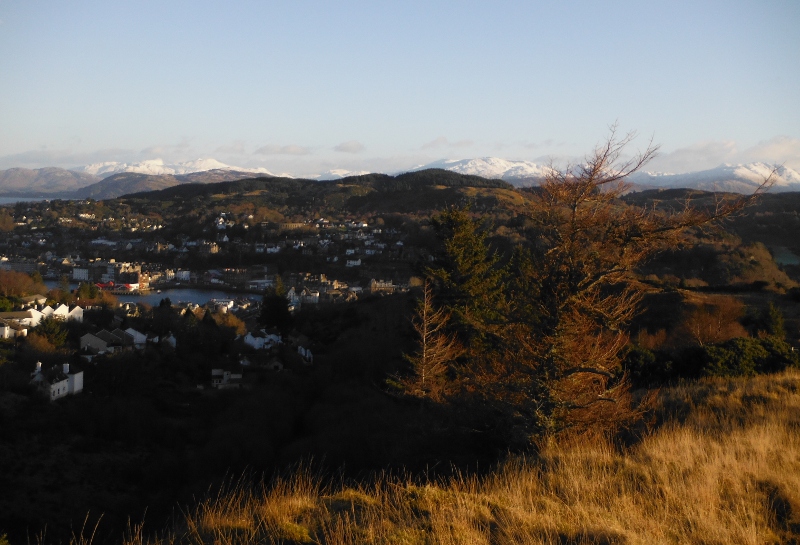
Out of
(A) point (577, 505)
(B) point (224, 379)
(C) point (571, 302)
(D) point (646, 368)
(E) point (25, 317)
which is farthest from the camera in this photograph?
(E) point (25, 317)

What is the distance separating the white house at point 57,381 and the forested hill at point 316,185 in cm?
5636

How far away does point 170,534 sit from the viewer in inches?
109

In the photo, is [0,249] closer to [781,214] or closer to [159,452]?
[159,452]

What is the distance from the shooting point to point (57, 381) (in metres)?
13.6

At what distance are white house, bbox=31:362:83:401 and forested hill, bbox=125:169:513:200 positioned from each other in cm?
5636

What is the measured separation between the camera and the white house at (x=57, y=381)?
13.4m

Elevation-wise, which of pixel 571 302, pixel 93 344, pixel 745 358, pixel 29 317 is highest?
pixel 571 302

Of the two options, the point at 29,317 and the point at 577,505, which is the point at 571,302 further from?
the point at 29,317

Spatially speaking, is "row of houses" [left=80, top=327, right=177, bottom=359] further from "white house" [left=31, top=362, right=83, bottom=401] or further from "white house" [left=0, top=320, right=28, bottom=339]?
"white house" [left=31, top=362, right=83, bottom=401]

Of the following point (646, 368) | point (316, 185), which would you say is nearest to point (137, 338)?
point (646, 368)

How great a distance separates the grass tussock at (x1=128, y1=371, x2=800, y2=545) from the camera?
7.96ft

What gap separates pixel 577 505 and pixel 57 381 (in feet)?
44.7

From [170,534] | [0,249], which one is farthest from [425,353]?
[0,249]

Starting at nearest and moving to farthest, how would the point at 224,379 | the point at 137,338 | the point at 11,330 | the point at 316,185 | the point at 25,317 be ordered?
the point at 224,379, the point at 11,330, the point at 137,338, the point at 25,317, the point at 316,185
